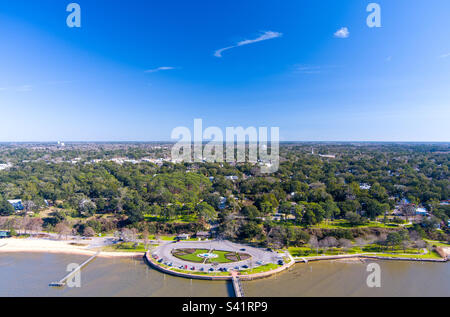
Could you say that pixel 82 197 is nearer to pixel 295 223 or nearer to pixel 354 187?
pixel 295 223

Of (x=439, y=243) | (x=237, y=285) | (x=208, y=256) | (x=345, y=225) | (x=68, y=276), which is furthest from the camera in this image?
(x=345, y=225)

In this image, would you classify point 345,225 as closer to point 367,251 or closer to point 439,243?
point 367,251

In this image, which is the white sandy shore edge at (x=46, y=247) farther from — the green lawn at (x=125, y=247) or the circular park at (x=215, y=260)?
the circular park at (x=215, y=260)

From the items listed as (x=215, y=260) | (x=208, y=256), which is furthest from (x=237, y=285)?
(x=208, y=256)

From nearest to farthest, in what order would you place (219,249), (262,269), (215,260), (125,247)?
(262,269) < (215,260) < (219,249) < (125,247)

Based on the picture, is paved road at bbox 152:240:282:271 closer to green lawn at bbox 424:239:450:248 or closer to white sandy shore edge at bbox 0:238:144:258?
white sandy shore edge at bbox 0:238:144:258
